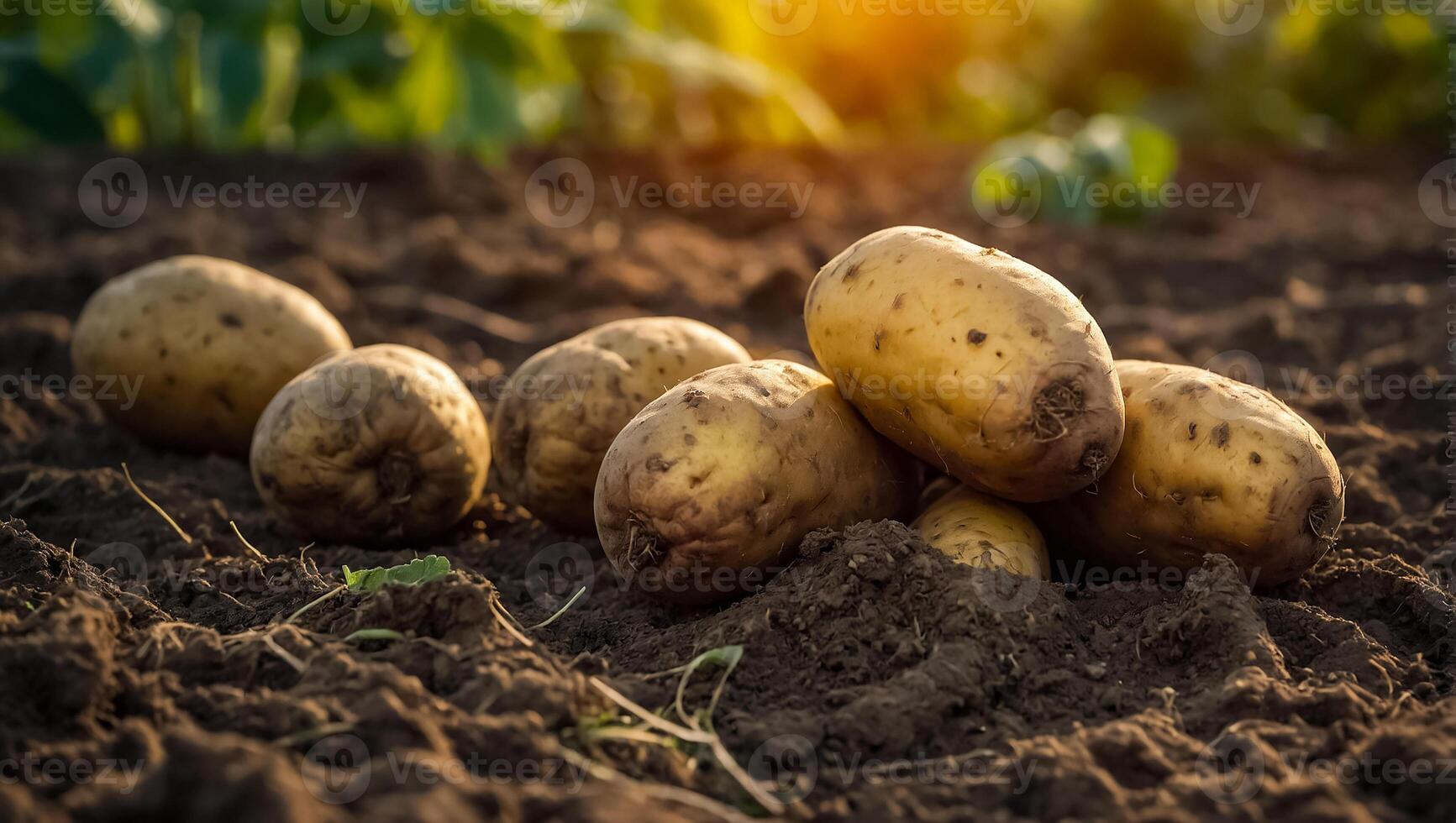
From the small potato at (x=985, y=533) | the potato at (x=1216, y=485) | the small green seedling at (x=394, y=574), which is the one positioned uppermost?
the potato at (x=1216, y=485)

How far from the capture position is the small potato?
2943 millimetres

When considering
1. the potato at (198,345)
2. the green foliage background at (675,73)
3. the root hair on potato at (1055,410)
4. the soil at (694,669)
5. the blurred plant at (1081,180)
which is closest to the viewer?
the soil at (694,669)

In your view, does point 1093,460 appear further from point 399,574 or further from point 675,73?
point 675,73

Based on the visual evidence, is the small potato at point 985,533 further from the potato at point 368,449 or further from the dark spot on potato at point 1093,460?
the potato at point 368,449

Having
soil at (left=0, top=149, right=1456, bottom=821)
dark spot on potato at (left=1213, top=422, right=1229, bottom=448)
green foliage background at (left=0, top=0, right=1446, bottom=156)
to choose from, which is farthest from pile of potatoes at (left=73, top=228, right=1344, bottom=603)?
green foliage background at (left=0, top=0, right=1446, bottom=156)

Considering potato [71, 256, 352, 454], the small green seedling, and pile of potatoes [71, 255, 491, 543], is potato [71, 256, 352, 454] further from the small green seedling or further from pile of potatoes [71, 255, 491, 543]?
the small green seedling

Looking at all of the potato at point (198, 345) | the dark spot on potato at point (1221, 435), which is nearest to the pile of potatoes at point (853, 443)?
the dark spot on potato at point (1221, 435)

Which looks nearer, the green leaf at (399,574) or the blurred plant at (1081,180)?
the green leaf at (399,574)

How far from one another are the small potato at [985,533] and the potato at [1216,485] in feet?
0.74

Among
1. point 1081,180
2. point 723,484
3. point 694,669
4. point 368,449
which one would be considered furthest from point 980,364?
point 1081,180

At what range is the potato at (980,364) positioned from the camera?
2811 millimetres

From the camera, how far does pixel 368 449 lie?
3457mm

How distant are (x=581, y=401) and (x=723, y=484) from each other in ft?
2.38

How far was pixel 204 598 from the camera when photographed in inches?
119
